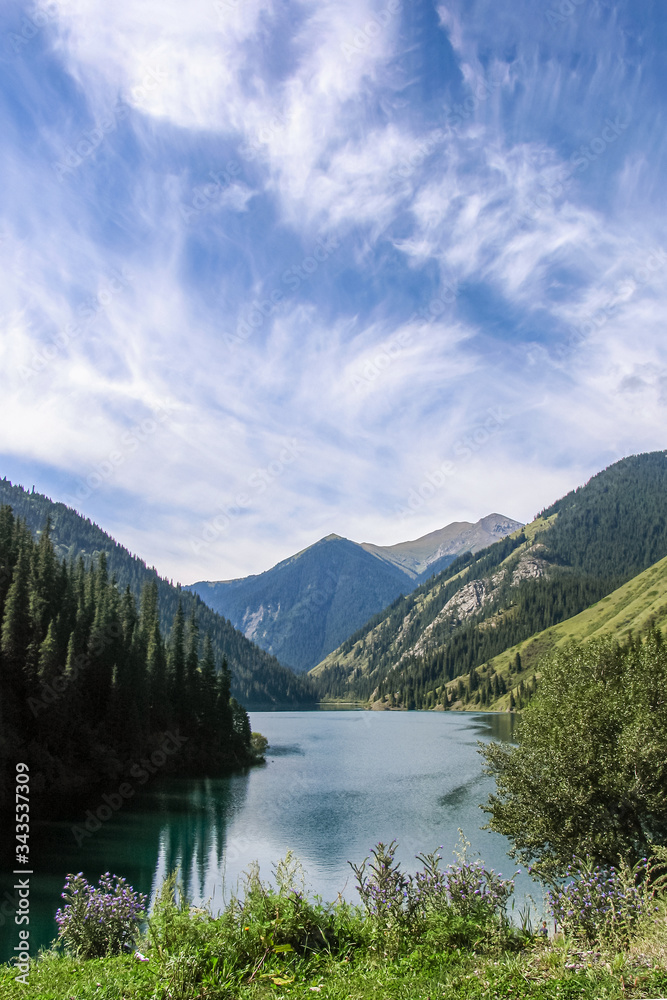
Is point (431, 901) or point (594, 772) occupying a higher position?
point (431, 901)

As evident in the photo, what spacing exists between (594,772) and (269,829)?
32.2 m

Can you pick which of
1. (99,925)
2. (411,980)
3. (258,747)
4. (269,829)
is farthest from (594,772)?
(258,747)

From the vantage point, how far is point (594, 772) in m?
26.2

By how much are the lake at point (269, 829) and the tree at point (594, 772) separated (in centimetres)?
554

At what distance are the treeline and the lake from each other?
5.25 m

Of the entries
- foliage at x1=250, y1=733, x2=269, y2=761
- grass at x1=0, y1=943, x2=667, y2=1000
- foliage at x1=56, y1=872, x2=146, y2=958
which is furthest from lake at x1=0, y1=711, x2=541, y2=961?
grass at x1=0, y1=943, x2=667, y2=1000

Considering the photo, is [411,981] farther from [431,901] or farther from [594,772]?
[594,772]

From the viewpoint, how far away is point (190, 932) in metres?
9.87

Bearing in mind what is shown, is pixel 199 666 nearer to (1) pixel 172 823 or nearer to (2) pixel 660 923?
(1) pixel 172 823

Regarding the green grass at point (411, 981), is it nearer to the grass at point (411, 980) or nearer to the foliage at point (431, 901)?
the grass at point (411, 980)

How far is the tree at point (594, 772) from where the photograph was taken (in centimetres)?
2498

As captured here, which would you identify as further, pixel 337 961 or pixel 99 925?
Answer: pixel 99 925

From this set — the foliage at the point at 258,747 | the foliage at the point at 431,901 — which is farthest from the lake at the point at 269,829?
the foliage at the point at 431,901

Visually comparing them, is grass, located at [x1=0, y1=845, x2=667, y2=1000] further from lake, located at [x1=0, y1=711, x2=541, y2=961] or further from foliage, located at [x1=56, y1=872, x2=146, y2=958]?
lake, located at [x1=0, y1=711, x2=541, y2=961]
